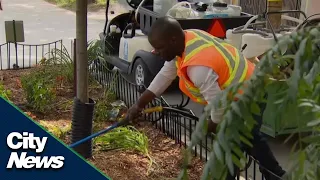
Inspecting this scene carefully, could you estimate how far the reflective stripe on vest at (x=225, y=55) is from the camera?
3.36m

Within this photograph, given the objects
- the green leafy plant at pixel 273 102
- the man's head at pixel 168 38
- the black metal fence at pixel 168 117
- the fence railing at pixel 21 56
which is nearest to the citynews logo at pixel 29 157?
the man's head at pixel 168 38

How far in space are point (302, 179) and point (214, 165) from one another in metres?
0.32

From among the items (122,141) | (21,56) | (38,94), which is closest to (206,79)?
(122,141)

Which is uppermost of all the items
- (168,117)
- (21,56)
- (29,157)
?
(29,157)

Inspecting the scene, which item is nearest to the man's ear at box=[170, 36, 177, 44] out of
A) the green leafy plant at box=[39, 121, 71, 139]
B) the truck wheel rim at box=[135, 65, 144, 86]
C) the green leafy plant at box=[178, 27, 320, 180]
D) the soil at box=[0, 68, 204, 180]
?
the soil at box=[0, 68, 204, 180]

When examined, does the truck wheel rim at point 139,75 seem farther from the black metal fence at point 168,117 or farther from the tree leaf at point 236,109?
the tree leaf at point 236,109

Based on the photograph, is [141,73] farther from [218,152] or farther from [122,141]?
[218,152]

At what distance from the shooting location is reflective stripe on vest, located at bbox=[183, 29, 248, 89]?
11.0 feet

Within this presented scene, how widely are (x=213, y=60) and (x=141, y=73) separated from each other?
3.69 m

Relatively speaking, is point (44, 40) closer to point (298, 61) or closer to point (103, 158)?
point (103, 158)

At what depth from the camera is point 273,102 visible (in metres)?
1.36

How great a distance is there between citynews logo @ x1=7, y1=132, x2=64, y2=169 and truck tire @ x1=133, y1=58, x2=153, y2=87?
11.6ft

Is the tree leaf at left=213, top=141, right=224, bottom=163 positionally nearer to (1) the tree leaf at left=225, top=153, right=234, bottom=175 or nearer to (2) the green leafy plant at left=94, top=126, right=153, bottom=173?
(1) the tree leaf at left=225, top=153, right=234, bottom=175

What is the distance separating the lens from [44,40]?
40.3ft
